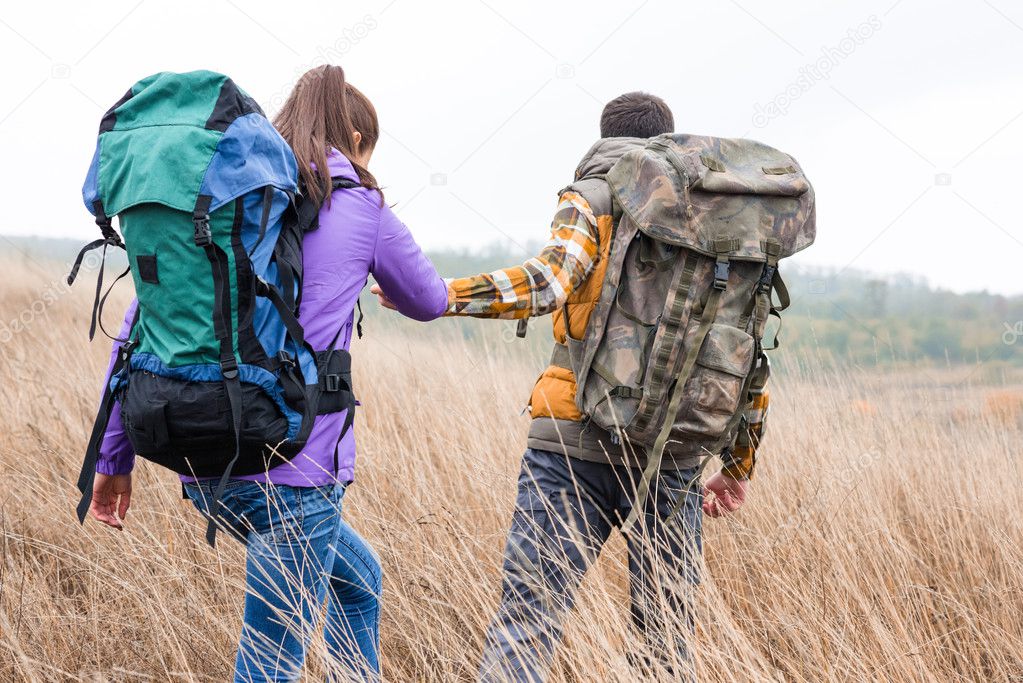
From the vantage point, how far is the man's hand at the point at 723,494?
228 cm

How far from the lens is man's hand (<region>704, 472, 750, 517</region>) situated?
7.48 ft

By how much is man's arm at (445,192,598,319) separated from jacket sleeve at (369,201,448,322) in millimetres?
59

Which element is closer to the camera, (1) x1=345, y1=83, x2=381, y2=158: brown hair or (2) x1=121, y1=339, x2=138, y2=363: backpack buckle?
(2) x1=121, y1=339, x2=138, y2=363: backpack buckle

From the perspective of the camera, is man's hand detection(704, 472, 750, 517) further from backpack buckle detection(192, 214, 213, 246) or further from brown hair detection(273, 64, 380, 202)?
backpack buckle detection(192, 214, 213, 246)

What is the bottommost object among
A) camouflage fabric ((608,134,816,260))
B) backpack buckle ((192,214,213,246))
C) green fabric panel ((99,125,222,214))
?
backpack buckle ((192,214,213,246))

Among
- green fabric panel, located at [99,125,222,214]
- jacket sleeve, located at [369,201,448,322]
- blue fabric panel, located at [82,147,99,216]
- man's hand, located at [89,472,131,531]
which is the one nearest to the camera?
green fabric panel, located at [99,125,222,214]

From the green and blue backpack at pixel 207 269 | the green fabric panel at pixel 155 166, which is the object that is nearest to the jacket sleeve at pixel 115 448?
the green and blue backpack at pixel 207 269

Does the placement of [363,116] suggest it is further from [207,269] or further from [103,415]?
[103,415]

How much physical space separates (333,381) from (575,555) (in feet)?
2.34

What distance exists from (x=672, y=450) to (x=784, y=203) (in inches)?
24.9

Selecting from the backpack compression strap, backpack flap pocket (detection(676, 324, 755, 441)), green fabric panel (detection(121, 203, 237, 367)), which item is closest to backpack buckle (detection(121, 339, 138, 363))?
green fabric panel (detection(121, 203, 237, 367))

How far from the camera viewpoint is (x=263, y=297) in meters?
1.54

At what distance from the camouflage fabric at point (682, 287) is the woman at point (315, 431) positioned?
43 cm

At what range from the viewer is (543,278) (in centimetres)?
182
